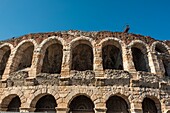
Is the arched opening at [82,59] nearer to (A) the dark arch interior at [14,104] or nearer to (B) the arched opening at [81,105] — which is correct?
(B) the arched opening at [81,105]

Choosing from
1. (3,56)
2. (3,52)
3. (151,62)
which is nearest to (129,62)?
(151,62)

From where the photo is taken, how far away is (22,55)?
1335 cm

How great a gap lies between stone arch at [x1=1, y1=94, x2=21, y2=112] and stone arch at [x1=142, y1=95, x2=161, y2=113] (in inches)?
345

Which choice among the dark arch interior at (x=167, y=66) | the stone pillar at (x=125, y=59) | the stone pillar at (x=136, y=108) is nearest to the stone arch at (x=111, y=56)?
the stone pillar at (x=125, y=59)

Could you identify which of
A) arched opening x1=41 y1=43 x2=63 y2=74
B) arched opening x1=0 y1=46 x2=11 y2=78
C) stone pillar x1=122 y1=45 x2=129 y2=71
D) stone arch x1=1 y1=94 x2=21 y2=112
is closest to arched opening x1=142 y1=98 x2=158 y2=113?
stone pillar x1=122 y1=45 x2=129 y2=71

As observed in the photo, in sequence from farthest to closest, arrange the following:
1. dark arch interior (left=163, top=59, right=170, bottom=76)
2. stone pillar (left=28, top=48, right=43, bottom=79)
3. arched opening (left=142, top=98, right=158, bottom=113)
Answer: dark arch interior (left=163, top=59, right=170, bottom=76), stone pillar (left=28, top=48, right=43, bottom=79), arched opening (left=142, top=98, right=158, bottom=113)

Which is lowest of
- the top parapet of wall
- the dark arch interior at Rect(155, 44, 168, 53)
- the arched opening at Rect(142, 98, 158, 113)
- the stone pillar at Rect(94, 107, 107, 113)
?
the stone pillar at Rect(94, 107, 107, 113)

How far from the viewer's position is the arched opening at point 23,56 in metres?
12.6

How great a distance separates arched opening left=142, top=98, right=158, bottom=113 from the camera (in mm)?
10884

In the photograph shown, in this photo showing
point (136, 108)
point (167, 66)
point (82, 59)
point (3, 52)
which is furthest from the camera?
point (82, 59)

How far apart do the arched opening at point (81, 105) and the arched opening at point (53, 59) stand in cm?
386

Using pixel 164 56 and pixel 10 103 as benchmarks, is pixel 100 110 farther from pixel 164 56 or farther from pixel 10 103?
pixel 164 56

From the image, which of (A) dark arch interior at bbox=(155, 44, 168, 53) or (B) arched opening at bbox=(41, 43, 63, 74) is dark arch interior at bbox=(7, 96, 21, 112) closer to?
(B) arched opening at bbox=(41, 43, 63, 74)

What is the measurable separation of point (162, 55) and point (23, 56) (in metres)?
11.4
